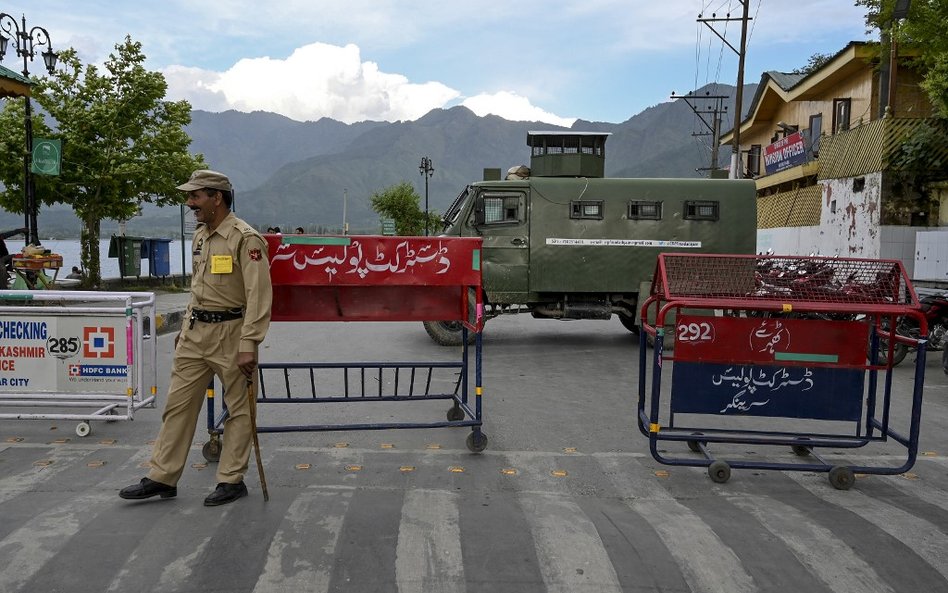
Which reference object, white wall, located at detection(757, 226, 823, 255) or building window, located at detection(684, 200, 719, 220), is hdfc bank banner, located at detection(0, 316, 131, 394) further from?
white wall, located at detection(757, 226, 823, 255)

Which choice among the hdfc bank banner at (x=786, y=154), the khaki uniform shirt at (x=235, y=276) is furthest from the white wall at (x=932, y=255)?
the khaki uniform shirt at (x=235, y=276)

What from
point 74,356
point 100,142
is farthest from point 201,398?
point 100,142

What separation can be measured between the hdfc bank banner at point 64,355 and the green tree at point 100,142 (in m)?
15.4

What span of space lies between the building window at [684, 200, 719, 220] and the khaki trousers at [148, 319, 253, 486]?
9079 millimetres

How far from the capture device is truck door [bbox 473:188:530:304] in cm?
1153

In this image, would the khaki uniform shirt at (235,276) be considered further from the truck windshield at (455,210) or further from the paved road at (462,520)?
the truck windshield at (455,210)

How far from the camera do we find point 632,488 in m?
4.79

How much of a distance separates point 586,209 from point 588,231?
1.18 ft

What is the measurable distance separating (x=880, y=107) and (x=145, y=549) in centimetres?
2309

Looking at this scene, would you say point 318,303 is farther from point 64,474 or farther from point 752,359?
point 752,359

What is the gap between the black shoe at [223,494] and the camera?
4238 millimetres

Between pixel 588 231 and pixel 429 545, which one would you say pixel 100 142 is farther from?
pixel 429 545

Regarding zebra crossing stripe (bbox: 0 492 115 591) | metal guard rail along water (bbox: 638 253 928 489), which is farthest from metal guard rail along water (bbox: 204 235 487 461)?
metal guard rail along water (bbox: 638 253 928 489)

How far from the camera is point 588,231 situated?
11.6 meters
